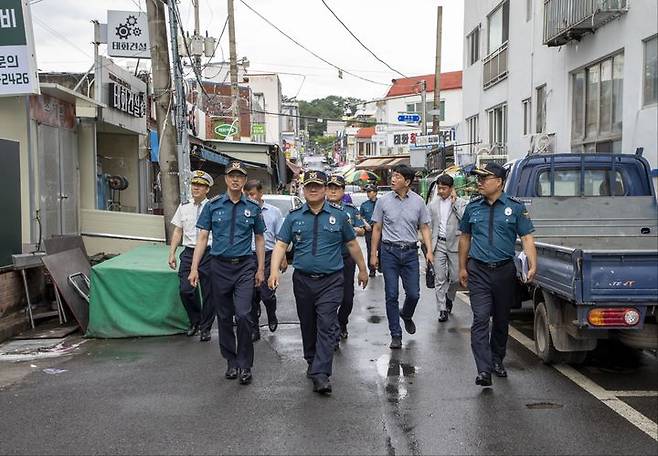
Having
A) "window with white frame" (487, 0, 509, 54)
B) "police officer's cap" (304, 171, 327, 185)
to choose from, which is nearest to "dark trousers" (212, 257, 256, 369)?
"police officer's cap" (304, 171, 327, 185)

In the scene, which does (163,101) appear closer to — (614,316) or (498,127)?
(614,316)

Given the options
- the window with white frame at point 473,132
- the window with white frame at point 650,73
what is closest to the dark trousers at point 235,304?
the window with white frame at point 650,73

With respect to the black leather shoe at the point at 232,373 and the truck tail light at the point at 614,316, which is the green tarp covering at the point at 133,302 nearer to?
the black leather shoe at the point at 232,373

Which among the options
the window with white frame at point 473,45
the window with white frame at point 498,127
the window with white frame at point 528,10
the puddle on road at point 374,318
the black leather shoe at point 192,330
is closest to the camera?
the black leather shoe at point 192,330

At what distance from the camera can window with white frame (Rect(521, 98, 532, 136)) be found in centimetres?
1825

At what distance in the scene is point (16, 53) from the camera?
836cm

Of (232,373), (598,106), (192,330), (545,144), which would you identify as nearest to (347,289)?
(232,373)

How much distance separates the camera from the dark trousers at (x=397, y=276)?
24.0 ft

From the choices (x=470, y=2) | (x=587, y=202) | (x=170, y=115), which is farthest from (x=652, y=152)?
(x=470, y=2)

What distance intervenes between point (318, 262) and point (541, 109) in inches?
519

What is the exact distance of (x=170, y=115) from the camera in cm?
1062

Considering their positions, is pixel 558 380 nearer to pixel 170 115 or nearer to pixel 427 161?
pixel 170 115

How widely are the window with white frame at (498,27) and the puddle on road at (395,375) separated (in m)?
15.5

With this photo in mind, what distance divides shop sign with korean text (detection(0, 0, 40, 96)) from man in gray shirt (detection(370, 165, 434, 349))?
4541mm
